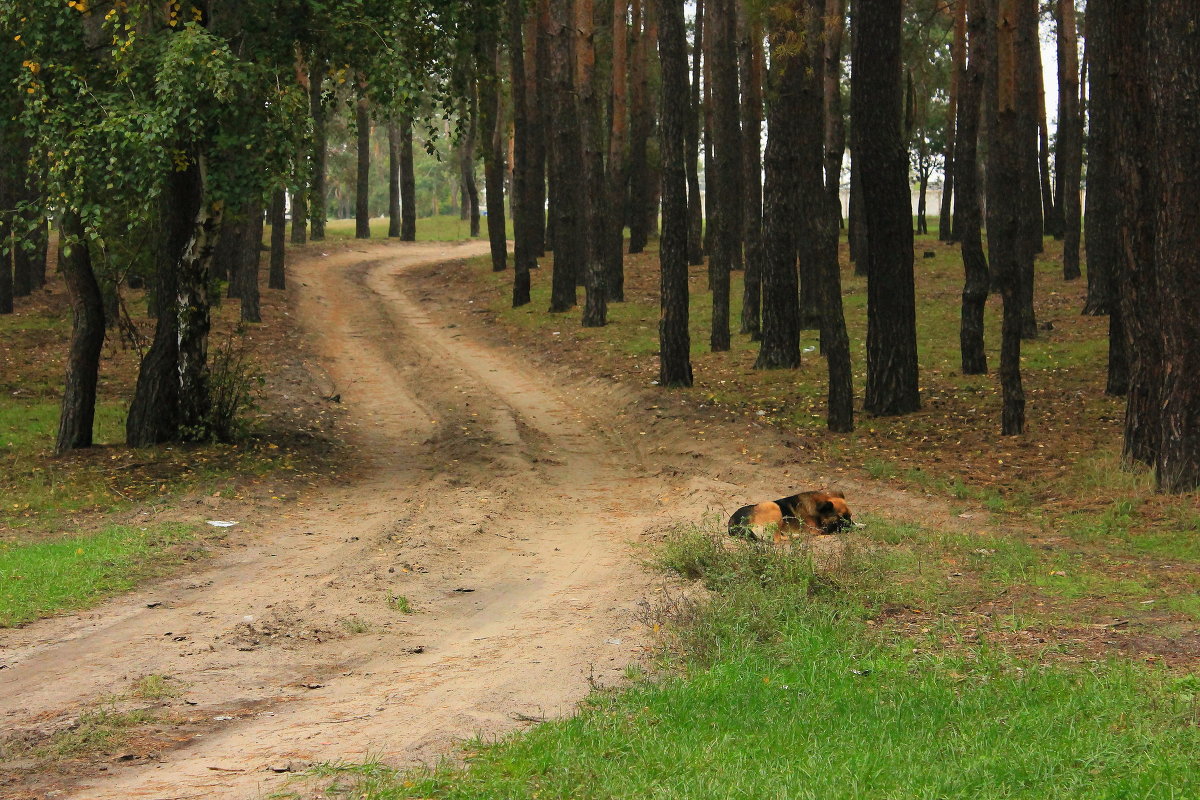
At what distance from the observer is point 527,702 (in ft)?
21.7

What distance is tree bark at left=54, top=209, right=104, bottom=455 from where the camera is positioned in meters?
14.4

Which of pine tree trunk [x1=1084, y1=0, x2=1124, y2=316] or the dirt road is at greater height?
pine tree trunk [x1=1084, y1=0, x2=1124, y2=316]

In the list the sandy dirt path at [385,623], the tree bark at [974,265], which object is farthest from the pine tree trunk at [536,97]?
the sandy dirt path at [385,623]

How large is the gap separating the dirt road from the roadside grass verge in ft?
1.67

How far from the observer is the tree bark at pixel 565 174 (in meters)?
26.6

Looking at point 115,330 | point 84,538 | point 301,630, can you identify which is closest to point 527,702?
point 301,630

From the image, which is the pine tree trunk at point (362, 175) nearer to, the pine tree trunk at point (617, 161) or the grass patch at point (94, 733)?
the pine tree trunk at point (617, 161)

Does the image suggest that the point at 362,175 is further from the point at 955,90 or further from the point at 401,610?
the point at 401,610

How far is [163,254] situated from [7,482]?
3.40 metres

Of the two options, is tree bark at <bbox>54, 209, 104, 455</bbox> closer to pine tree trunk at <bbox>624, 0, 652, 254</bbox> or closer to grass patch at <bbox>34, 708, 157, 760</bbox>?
grass patch at <bbox>34, 708, 157, 760</bbox>

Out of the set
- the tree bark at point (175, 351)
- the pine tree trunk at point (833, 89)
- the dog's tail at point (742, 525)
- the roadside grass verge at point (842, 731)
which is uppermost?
the pine tree trunk at point (833, 89)

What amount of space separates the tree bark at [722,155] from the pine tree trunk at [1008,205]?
4605 mm

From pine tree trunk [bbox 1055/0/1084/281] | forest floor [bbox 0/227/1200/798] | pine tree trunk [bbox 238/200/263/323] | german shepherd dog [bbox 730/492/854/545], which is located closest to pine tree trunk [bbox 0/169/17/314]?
pine tree trunk [bbox 238/200/263/323]

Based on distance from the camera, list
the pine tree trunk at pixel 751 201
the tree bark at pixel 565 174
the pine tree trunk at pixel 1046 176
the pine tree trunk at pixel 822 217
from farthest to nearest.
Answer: the pine tree trunk at pixel 1046 176 → the tree bark at pixel 565 174 → the pine tree trunk at pixel 751 201 → the pine tree trunk at pixel 822 217
